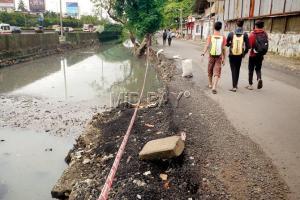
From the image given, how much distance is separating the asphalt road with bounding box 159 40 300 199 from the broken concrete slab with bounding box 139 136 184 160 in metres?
1.31

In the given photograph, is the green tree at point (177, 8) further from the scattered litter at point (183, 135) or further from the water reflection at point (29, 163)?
the scattered litter at point (183, 135)

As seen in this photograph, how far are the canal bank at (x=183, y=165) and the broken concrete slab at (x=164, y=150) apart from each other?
111 millimetres

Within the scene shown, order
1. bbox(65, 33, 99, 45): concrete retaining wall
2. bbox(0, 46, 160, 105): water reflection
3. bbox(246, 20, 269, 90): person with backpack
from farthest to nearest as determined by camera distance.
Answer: bbox(65, 33, 99, 45): concrete retaining wall < bbox(0, 46, 160, 105): water reflection < bbox(246, 20, 269, 90): person with backpack

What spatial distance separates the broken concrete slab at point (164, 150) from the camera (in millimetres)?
4336

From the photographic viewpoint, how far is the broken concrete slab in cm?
434

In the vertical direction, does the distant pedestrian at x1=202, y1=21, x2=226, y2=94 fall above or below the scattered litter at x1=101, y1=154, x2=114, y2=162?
above

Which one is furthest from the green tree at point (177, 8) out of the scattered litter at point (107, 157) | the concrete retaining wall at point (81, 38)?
the scattered litter at point (107, 157)

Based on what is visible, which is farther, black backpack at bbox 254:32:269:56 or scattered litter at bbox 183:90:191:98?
scattered litter at bbox 183:90:191:98

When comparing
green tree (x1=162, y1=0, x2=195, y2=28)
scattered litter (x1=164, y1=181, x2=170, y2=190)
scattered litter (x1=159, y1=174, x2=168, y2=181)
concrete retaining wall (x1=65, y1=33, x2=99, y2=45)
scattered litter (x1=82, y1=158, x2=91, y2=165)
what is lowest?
scattered litter (x1=82, y1=158, x2=91, y2=165)

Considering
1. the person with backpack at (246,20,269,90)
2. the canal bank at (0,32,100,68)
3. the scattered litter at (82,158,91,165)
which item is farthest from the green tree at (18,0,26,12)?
the scattered litter at (82,158,91,165)

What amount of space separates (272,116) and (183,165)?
283 centimetres

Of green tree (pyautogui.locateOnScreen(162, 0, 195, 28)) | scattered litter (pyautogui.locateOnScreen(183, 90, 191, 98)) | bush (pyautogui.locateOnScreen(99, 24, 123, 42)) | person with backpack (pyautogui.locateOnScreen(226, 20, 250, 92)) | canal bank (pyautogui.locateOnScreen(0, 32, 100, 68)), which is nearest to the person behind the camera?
person with backpack (pyautogui.locateOnScreen(226, 20, 250, 92))

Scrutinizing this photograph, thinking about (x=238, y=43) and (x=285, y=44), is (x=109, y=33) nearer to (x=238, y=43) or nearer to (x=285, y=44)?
(x=285, y=44)

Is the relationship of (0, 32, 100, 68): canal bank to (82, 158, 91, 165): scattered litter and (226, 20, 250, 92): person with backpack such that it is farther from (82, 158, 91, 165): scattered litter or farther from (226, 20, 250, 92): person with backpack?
(82, 158, 91, 165): scattered litter
